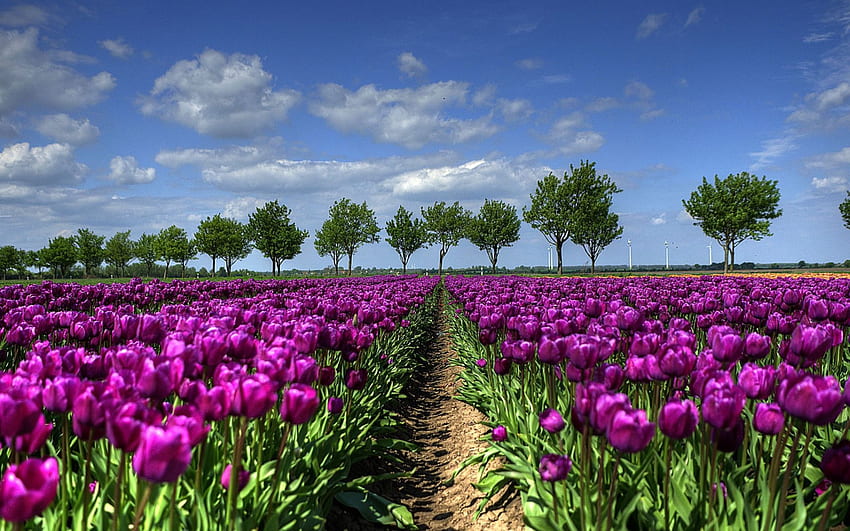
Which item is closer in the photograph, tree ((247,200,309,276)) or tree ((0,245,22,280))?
tree ((247,200,309,276))

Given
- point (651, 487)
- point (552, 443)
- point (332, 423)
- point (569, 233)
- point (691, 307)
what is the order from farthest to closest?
point (569, 233) → point (691, 307) → point (332, 423) → point (552, 443) → point (651, 487)

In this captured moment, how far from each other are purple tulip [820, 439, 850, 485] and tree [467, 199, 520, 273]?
2655 inches

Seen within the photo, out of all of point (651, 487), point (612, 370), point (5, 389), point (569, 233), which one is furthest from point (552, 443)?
point (569, 233)

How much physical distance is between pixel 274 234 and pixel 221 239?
1228 cm

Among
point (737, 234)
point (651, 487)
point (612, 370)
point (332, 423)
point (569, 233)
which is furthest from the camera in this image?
point (569, 233)

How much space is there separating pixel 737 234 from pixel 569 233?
51.1 feet

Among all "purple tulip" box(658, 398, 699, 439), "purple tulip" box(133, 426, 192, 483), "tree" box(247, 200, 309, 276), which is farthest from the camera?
"tree" box(247, 200, 309, 276)

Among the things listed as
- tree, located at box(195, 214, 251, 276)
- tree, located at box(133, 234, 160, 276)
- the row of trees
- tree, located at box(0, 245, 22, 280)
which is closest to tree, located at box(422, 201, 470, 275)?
the row of trees

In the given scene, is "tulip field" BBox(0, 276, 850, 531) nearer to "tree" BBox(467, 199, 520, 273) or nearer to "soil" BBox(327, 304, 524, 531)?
"soil" BBox(327, 304, 524, 531)

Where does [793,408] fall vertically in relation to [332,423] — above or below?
above

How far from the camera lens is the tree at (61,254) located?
3652 inches

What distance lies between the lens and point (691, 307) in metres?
6.52

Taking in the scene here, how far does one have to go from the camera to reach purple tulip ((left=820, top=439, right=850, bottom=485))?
1820 millimetres

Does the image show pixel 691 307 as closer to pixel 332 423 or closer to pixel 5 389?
pixel 332 423
